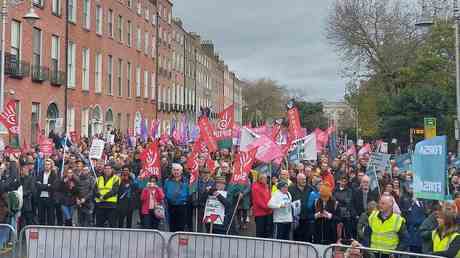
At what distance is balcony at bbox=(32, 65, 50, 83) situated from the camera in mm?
28922

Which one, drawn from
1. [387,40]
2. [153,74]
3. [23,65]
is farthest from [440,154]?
[153,74]

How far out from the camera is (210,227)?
11180 mm

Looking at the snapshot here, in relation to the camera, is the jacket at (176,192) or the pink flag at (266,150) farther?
the pink flag at (266,150)

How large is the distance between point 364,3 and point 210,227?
35.0m

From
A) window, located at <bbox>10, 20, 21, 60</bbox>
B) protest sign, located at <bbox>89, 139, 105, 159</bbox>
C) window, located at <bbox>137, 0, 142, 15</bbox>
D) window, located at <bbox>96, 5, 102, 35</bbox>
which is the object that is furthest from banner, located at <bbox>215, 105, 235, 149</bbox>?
window, located at <bbox>137, 0, 142, 15</bbox>

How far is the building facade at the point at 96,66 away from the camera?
28281mm

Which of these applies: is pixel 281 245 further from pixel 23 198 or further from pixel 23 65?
pixel 23 65

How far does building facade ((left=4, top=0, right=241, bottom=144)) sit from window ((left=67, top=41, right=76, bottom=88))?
0.18ft

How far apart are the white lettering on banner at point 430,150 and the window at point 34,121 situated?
78.7 feet

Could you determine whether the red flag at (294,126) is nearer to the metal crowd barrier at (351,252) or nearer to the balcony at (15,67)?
the metal crowd barrier at (351,252)

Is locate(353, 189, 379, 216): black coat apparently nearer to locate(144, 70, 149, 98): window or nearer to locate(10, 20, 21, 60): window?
locate(10, 20, 21, 60): window

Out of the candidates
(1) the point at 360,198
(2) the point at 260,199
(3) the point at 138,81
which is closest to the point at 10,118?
(2) the point at 260,199

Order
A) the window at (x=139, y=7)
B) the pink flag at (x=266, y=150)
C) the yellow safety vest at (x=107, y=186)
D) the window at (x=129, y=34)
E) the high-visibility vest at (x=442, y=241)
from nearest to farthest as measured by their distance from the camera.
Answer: the high-visibility vest at (x=442, y=241) → the yellow safety vest at (x=107, y=186) → the pink flag at (x=266, y=150) → the window at (x=129, y=34) → the window at (x=139, y=7)

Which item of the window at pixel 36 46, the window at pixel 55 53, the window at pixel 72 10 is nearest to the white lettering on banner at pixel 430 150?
the window at pixel 36 46
